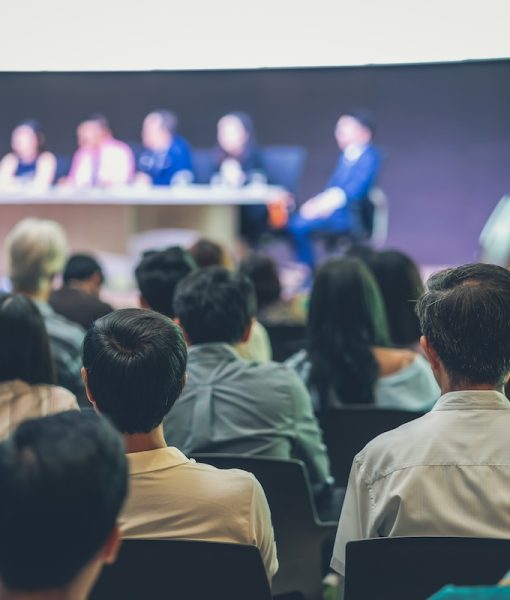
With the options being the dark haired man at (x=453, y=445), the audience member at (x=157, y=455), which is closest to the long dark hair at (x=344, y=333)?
the dark haired man at (x=453, y=445)

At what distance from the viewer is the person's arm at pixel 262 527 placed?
4.99ft

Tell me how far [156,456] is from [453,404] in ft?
1.85

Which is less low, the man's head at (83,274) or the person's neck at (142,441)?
the person's neck at (142,441)

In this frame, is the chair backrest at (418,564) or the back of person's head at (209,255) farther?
the back of person's head at (209,255)

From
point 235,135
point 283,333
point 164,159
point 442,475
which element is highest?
point 235,135

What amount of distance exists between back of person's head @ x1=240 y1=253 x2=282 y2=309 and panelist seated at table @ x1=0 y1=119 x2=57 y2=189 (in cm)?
437

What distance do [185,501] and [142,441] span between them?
0.15 meters

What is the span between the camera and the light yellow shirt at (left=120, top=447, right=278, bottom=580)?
1.48 metres

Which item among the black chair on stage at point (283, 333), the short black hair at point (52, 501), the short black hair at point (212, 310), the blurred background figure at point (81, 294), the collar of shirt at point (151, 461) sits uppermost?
the short black hair at point (52, 501)

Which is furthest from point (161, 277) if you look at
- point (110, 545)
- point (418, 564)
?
point (110, 545)

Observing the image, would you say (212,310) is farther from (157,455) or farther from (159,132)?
(159,132)

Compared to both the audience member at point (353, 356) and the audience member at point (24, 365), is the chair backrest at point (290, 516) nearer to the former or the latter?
the audience member at point (24, 365)

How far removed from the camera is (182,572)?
130 centimetres

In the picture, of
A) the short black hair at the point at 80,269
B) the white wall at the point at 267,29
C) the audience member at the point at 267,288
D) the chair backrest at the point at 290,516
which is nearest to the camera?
the chair backrest at the point at 290,516
